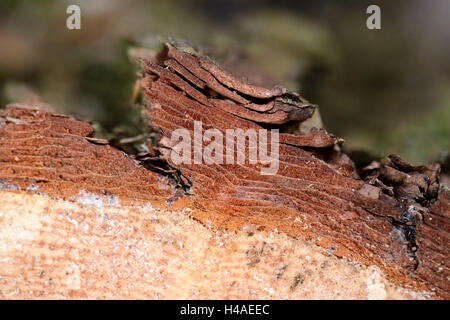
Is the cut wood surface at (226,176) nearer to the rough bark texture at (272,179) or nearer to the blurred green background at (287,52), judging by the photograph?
the rough bark texture at (272,179)

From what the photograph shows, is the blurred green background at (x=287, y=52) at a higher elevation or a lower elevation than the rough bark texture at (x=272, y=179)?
higher

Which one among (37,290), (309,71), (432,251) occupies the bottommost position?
(37,290)

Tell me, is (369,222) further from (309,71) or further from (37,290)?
(309,71)

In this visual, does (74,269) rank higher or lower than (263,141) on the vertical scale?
lower

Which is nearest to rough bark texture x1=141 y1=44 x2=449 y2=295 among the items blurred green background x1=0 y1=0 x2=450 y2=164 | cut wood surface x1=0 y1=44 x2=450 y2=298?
cut wood surface x1=0 y1=44 x2=450 y2=298

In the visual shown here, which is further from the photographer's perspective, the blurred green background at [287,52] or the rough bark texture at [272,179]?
the blurred green background at [287,52]

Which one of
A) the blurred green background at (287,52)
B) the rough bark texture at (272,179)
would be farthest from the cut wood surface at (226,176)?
the blurred green background at (287,52)

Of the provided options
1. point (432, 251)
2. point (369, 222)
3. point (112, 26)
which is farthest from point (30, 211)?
point (112, 26)
